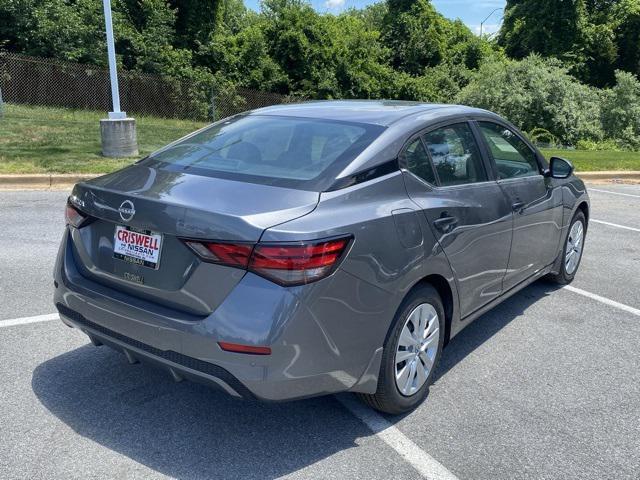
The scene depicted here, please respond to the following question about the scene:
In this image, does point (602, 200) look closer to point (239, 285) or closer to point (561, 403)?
point (561, 403)

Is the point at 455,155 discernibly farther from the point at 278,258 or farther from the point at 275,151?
the point at 278,258

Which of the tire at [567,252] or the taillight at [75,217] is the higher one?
the taillight at [75,217]

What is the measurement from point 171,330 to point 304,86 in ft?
82.5

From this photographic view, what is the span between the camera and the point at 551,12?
132 feet

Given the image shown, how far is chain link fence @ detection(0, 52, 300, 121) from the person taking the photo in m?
20.2

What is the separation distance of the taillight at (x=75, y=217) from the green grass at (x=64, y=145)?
7182mm

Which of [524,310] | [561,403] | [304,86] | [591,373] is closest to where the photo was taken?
[561,403]

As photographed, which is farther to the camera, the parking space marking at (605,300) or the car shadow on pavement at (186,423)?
the parking space marking at (605,300)

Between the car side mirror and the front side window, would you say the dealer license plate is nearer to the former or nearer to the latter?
the front side window

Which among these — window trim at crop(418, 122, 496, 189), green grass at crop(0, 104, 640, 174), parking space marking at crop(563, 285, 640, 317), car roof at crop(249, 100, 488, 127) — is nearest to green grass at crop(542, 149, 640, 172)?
green grass at crop(0, 104, 640, 174)

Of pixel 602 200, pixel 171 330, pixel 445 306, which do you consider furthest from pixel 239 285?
pixel 602 200

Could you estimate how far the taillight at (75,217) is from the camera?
3.12 meters

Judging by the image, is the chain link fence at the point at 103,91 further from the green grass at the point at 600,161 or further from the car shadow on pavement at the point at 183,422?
the car shadow on pavement at the point at 183,422

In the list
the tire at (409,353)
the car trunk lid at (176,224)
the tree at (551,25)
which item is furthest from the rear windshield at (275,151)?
the tree at (551,25)
